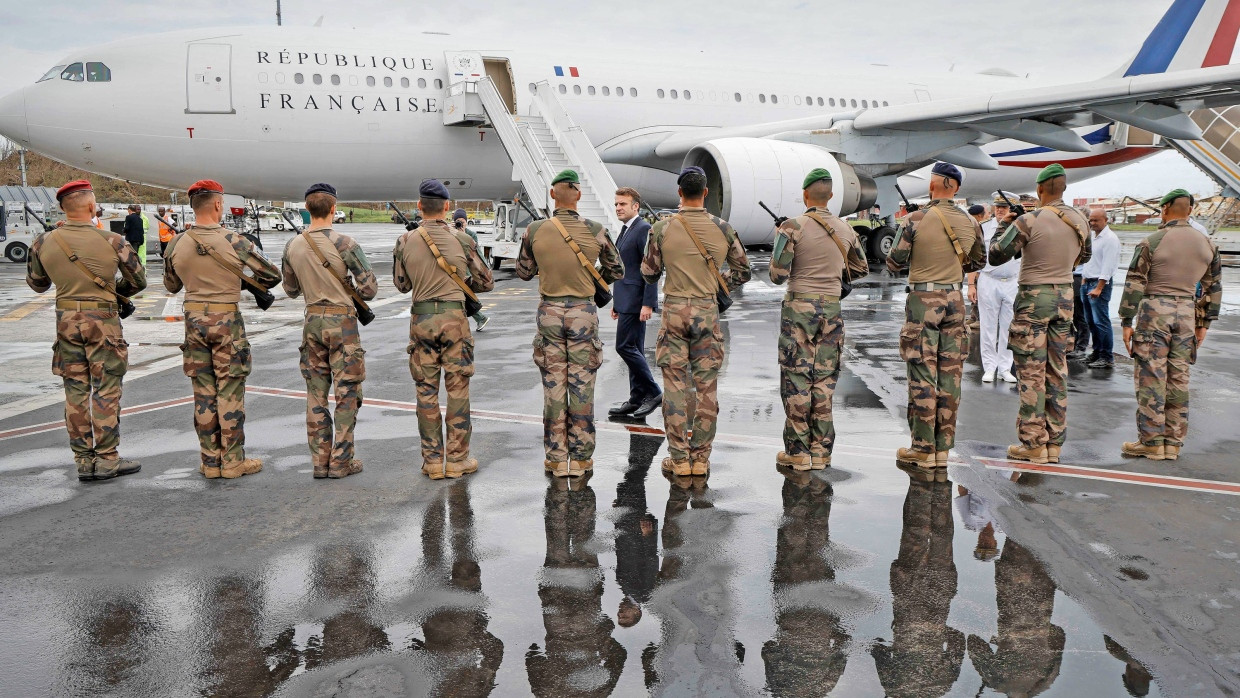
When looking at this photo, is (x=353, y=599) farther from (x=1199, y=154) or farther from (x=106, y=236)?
(x=1199, y=154)

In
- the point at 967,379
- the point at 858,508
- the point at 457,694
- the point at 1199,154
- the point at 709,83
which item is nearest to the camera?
the point at 457,694

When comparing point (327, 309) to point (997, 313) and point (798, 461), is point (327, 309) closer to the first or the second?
point (798, 461)

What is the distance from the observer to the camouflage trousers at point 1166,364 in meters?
5.93

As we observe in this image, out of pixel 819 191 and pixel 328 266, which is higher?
pixel 819 191

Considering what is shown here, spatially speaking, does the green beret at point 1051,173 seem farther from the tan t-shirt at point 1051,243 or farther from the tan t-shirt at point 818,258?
the tan t-shirt at point 818,258

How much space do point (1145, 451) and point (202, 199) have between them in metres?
6.50

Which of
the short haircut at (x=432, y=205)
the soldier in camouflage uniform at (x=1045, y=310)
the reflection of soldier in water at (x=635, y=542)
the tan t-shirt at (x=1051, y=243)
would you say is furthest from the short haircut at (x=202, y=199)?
the tan t-shirt at (x=1051, y=243)

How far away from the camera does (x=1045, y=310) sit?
19.2 ft

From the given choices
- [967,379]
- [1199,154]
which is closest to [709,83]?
[967,379]

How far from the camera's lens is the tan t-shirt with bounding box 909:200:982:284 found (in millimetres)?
5703

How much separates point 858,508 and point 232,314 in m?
4.11

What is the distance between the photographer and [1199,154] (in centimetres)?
2348

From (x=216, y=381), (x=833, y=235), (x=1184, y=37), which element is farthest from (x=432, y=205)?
(x=1184, y=37)

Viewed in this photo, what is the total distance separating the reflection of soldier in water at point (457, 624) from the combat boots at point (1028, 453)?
143 inches
